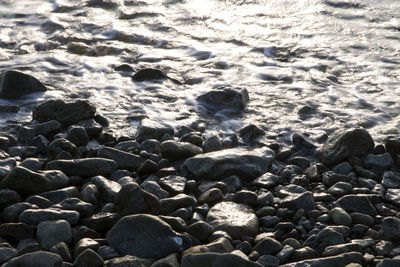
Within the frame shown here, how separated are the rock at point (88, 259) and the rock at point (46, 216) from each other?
1.37ft

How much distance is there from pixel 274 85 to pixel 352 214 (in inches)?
96.8

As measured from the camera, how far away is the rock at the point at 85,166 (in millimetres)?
4039

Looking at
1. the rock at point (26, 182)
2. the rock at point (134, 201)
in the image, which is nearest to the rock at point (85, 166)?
the rock at point (26, 182)

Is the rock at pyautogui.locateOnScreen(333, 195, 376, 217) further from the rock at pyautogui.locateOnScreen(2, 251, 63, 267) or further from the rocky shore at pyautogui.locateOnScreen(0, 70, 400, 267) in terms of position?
the rock at pyautogui.locateOnScreen(2, 251, 63, 267)

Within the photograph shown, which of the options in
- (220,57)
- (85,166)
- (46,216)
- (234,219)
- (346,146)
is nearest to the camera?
(46,216)

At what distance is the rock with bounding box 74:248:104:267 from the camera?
303cm

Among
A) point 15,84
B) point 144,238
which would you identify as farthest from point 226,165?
point 15,84

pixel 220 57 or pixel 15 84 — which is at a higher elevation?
pixel 15 84

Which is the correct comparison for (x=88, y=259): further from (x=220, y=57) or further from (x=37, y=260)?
(x=220, y=57)

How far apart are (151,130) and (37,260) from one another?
1879 millimetres

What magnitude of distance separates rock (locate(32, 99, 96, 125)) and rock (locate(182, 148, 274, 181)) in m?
1.11

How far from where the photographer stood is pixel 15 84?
5.36 metres

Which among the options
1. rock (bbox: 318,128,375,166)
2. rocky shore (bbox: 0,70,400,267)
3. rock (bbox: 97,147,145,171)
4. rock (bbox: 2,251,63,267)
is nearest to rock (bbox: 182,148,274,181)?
rocky shore (bbox: 0,70,400,267)

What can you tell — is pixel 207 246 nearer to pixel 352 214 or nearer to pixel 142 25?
pixel 352 214
